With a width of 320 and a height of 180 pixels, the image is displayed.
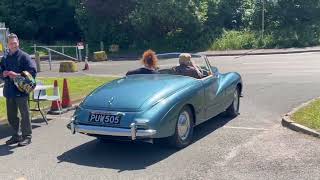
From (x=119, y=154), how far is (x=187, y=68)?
2.01 m

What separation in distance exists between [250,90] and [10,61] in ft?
24.8

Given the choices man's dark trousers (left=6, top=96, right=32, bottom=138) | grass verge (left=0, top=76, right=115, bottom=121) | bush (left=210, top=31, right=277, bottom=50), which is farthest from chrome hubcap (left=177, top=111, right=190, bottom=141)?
bush (left=210, top=31, right=277, bottom=50)

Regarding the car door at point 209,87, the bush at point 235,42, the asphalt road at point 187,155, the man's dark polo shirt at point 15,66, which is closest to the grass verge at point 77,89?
the asphalt road at point 187,155

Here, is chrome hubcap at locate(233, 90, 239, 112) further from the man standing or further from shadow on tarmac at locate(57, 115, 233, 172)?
the man standing

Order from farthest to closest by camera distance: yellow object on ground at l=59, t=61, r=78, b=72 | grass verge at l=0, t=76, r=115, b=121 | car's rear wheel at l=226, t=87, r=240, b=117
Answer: yellow object on ground at l=59, t=61, r=78, b=72, grass verge at l=0, t=76, r=115, b=121, car's rear wheel at l=226, t=87, r=240, b=117

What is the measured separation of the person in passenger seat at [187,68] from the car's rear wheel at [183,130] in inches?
34.3

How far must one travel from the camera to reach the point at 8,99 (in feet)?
26.6

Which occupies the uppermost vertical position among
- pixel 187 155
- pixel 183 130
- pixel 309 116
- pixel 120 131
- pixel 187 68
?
pixel 187 68

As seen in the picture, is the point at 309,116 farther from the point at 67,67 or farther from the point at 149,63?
the point at 67,67

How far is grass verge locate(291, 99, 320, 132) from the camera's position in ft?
28.1

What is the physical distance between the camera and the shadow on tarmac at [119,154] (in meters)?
6.90

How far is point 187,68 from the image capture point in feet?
28.2

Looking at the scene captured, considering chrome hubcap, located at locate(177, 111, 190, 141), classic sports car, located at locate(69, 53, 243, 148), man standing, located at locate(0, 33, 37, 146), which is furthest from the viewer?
man standing, located at locate(0, 33, 37, 146)

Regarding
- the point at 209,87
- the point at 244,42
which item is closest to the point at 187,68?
the point at 209,87
